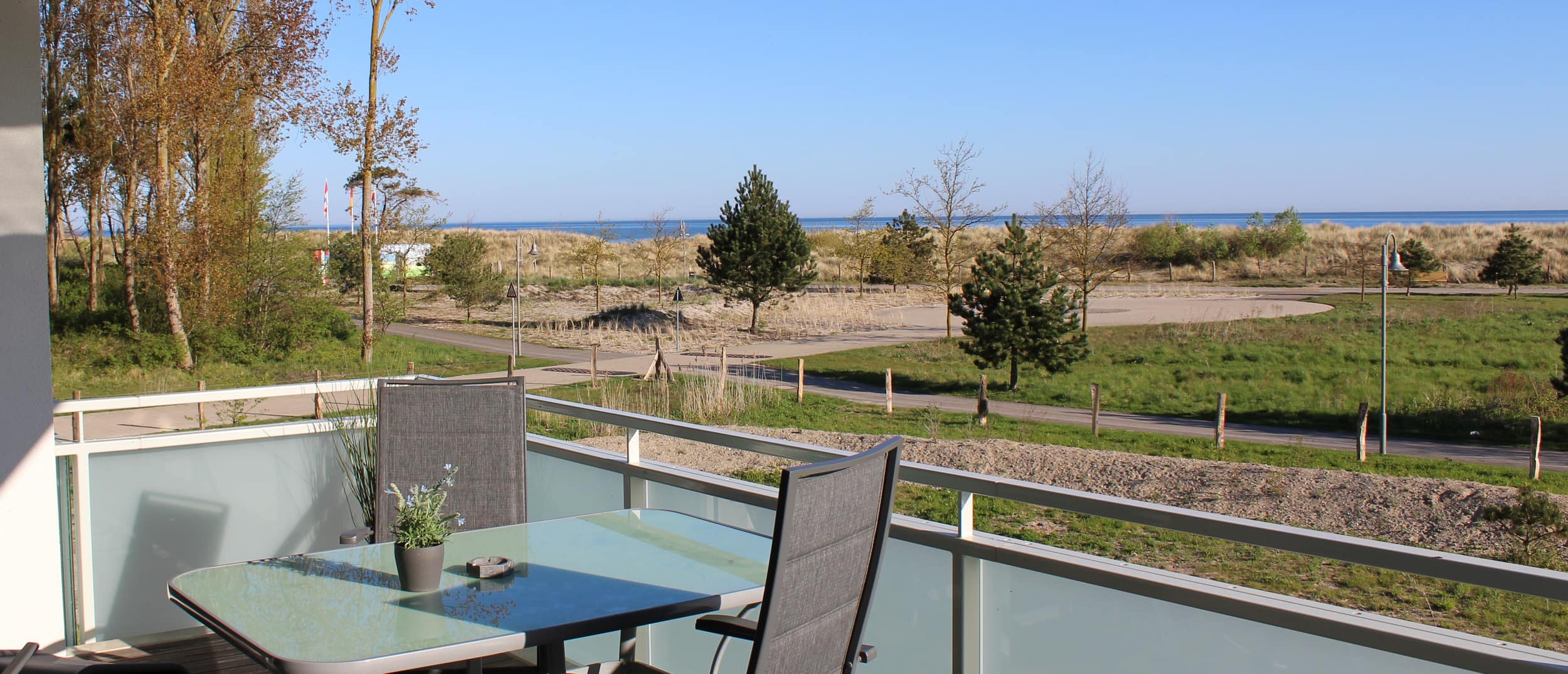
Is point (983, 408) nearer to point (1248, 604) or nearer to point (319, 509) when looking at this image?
point (319, 509)

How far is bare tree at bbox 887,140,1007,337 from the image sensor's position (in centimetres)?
2820

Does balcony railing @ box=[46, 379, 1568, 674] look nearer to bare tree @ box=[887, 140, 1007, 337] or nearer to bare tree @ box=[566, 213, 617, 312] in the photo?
bare tree @ box=[887, 140, 1007, 337]

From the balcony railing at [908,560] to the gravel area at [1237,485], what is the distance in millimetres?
5519

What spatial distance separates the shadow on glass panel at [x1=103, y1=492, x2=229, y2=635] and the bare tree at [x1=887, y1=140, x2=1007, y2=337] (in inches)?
971

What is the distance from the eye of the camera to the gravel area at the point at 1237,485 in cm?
930

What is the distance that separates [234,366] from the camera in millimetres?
20172

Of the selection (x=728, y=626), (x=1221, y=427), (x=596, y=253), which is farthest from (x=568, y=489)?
(x=596, y=253)

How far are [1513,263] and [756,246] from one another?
25.1m

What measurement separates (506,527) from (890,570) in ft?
3.48

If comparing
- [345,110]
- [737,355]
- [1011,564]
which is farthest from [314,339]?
[1011,564]

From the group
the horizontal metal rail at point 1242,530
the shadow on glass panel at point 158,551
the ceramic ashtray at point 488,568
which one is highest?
the horizontal metal rail at point 1242,530

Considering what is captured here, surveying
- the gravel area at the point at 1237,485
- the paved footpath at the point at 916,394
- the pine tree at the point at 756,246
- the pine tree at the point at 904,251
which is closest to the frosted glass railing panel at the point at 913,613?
the paved footpath at the point at 916,394

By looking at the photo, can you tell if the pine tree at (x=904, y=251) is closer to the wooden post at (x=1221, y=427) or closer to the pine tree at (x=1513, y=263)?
the pine tree at (x=1513, y=263)

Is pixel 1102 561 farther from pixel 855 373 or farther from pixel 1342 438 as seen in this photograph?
pixel 855 373
